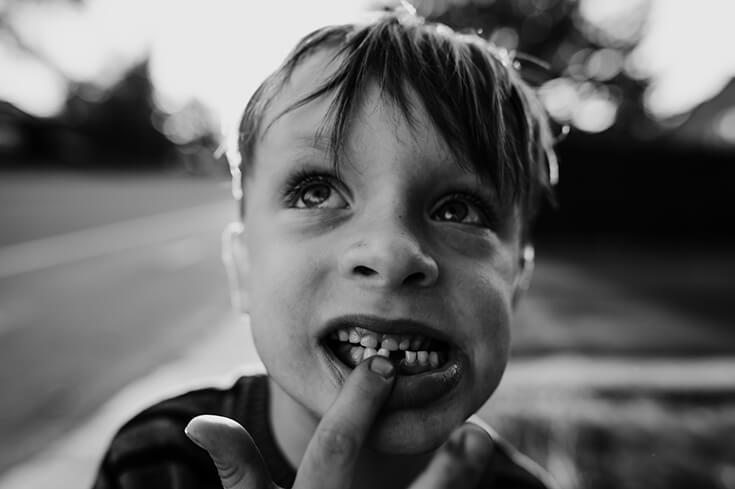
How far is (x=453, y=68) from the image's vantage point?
3.65 feet

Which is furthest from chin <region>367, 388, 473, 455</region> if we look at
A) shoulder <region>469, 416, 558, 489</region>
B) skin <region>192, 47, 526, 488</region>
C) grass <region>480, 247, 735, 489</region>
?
grass <region>480, 247, 735, 489</region>

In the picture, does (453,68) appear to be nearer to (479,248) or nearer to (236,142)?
(479,248)

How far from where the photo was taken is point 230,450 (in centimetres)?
74

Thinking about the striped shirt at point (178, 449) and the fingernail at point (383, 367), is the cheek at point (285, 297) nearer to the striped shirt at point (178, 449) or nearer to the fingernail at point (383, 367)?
the fingernail at point (383, 367)

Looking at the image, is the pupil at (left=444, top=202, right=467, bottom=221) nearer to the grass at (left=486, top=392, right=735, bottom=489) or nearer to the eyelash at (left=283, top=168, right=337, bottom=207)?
the eyelash at (left=283, top=168, right=337, bottom=207)

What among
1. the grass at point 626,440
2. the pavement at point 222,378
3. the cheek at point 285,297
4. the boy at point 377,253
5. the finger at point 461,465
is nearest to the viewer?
the finger at point 461,465

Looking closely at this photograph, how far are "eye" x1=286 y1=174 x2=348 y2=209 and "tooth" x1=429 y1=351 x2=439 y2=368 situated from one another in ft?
0.89

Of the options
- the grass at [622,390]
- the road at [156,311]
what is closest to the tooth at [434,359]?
the road at [156,311]

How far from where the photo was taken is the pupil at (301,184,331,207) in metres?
1.00

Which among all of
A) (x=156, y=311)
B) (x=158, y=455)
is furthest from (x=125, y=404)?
(x=156, y=311)

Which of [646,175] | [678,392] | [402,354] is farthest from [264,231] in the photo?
[646,175]

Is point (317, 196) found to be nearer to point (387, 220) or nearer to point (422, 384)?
point (387, 220)

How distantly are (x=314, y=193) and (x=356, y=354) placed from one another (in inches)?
11.2

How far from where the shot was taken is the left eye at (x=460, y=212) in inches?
39.2
